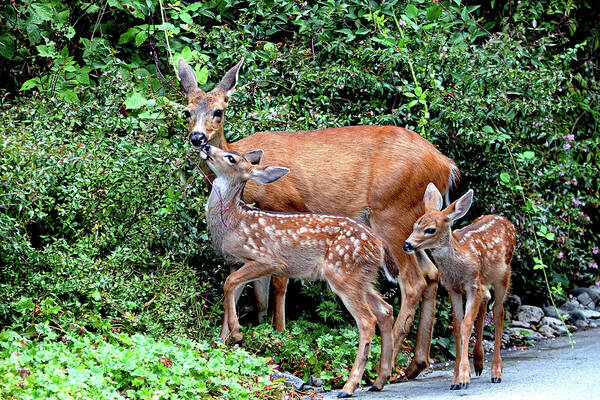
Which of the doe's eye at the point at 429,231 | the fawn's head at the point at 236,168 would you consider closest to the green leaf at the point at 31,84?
the fawn's head at the point at 236,168

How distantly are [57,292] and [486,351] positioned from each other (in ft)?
13.2

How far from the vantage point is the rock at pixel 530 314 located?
917 centimetres

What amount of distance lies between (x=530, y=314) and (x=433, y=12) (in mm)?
3329

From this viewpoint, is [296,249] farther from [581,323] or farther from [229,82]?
[581,323]

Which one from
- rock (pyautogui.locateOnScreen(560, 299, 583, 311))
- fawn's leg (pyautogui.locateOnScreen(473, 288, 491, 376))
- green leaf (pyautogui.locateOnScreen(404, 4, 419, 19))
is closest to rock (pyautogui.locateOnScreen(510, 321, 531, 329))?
rock (pyautogui.locateOnScreen(560, 299, 583, 311))

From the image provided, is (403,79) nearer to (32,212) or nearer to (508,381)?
(508,381)

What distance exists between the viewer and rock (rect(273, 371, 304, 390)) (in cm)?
616

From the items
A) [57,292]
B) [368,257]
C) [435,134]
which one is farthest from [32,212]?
[435,134]

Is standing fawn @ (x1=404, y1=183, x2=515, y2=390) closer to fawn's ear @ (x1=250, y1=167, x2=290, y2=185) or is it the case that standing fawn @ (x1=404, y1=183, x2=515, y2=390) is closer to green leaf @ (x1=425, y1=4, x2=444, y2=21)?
fawn's ear @ (x1=250, y1=167, x2=290, y2=185)

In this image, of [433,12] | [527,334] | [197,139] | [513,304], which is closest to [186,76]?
[197,139]

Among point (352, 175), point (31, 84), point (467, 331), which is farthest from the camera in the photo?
point (31, 84)

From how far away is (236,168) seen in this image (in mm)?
6922

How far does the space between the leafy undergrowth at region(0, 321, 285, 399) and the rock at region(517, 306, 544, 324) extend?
4112 mm

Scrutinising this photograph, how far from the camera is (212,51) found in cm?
885
